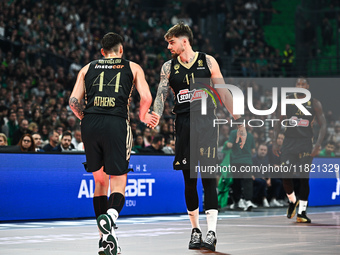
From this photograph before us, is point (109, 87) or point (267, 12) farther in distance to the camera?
point (267, 12)

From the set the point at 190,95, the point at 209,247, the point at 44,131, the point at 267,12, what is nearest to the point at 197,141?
the point at 190,95

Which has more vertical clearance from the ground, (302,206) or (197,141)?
(197,141)

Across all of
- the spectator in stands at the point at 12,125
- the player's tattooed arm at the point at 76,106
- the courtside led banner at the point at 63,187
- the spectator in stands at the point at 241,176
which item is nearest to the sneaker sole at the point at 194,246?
the player's tattooed arm at the point at 76,106

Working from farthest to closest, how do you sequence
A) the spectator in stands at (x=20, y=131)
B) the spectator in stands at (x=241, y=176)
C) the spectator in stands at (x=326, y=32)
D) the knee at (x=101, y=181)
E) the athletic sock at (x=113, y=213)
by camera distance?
the spectator in stands at (x=326, y=32)
the spectator in stands at (x=241, y=176)
the spectator in stands at (x=20, y=131)
the knee at (x=101, y=181)
the athletic sock at (x=113, y=213)

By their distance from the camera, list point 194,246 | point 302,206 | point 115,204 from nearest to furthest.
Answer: point 115,204 → point 194,246 → point 302,206

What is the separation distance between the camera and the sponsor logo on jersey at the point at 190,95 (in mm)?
6867

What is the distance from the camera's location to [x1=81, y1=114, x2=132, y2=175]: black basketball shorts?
19.6 feet

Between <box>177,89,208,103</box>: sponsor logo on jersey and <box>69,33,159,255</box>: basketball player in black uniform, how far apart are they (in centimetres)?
73

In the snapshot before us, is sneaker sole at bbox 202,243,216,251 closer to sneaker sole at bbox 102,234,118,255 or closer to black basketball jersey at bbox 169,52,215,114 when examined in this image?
sneaker sole at bbox 102,234,118,255

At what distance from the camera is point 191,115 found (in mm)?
6859

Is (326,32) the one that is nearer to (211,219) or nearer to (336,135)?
(336,135)

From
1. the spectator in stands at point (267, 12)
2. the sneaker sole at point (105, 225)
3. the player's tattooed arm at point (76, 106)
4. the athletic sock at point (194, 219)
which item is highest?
the spectator in stands at point (267, 12)

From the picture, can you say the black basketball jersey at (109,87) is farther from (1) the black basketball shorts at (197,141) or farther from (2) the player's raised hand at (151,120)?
(1) the black basketball shorts at (197,141)

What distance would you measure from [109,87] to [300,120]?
5098mm
